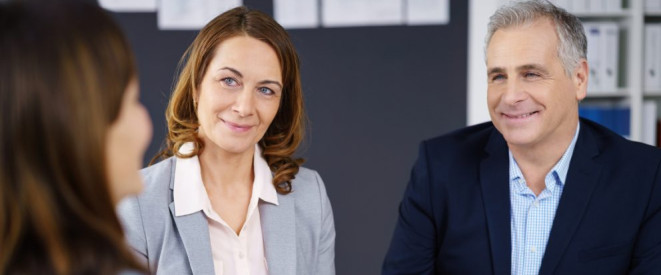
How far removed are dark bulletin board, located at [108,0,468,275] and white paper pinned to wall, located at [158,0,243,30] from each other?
4 cm

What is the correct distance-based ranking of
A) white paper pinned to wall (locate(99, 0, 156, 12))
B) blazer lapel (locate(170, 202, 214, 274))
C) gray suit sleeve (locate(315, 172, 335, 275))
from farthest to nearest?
white paper pinned to wall (locate(99, 0, 156, 12)) < gray suit sleeve (locate(315, 172, 335, 275)) < blazer lapel (locate(170, 202, 214, 274))

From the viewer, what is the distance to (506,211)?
1.87 meters

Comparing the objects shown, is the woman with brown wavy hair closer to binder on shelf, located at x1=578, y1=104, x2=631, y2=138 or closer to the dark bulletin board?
the dark bulletin board

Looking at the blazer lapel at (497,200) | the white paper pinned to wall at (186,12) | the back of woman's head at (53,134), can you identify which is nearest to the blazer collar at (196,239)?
the blazer lapel at (497,200)

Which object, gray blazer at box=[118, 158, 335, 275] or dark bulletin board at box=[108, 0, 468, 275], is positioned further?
dark bulletin board at box=[108, 0, 468, 275]

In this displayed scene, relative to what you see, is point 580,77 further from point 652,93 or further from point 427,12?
point 652,93

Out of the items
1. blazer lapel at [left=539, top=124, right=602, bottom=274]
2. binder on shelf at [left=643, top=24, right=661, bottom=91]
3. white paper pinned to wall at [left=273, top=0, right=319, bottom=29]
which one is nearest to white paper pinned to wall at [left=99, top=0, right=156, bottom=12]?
white paper pinned to wall at [left=273, top=0, right=319, bottom=29]

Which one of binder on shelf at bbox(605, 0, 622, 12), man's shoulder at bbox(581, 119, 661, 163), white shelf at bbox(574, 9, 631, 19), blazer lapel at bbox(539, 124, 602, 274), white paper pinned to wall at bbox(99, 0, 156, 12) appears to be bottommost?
blazer lapel at bbox(539, 124, 602, 274)

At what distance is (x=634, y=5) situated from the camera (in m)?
3.36

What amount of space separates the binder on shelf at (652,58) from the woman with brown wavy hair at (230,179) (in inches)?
83.4

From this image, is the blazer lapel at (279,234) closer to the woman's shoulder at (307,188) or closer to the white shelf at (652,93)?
the woman's shoulder at (307,188)

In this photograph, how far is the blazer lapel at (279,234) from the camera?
1909 mm

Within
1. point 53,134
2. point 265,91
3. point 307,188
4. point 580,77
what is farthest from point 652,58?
point 53,134

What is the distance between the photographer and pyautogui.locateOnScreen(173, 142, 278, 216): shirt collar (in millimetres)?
1843
